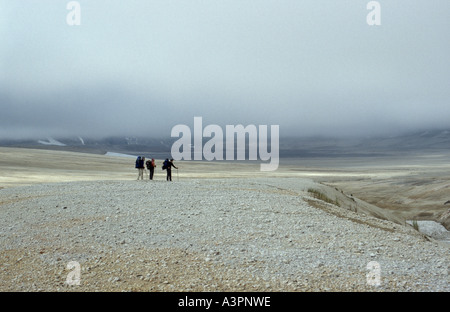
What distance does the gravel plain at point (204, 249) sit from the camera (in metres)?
8.86

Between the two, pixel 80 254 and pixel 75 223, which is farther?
pixel 75 223

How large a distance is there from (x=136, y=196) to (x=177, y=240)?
676 centimetres

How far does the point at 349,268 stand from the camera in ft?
31.1

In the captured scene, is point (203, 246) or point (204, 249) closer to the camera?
point (204, 249)

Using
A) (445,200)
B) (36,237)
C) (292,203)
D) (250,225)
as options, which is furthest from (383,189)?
(36,237)

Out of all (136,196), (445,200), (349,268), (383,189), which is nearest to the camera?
(349,268)

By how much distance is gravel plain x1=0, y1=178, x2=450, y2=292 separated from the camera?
29.1 feet

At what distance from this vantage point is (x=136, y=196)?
18.0 meters

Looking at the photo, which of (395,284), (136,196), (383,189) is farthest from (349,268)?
(383,189)

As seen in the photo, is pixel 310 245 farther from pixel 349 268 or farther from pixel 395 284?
pixel 395 284

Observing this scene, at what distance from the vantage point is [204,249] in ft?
35.7

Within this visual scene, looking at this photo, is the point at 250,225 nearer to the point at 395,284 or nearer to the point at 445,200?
the point at 395,284
